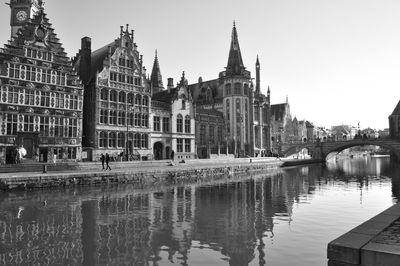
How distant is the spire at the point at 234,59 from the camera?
8343 cm

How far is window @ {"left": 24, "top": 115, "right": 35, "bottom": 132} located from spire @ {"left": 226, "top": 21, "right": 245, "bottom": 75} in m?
53.0

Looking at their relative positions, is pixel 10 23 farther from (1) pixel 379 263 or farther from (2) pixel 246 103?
(1) pixel 379 263

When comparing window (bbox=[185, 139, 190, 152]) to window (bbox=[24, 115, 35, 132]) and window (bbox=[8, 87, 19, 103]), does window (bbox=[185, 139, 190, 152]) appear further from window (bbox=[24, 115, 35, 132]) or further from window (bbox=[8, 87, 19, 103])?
window (bbox=[8, 87, 19, 103])

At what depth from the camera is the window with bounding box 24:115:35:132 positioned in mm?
39406

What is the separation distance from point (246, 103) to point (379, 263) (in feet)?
253

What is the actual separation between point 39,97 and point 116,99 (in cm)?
1150

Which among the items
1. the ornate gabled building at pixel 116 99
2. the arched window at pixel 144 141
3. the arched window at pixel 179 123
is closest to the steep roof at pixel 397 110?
the arched window at pixel 179 123

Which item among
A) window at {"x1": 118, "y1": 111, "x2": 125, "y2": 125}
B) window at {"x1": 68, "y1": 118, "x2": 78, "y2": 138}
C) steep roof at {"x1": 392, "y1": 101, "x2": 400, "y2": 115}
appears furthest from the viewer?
steep roof at {"x1": 392, "y1": 101, "x2": 400, "y2": 115}

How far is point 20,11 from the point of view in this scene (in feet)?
176

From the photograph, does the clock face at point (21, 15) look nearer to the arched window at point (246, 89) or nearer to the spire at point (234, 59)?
the spire at point (234, 59)

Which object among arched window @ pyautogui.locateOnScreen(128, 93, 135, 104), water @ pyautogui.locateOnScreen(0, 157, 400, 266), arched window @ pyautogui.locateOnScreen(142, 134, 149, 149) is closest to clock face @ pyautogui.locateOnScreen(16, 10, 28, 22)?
arched window @ pyautogui.locateOnScreen(128, 93, 135, 104)

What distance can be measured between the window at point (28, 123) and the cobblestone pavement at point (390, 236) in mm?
39553

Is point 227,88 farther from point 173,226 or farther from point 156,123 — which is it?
point 173,226

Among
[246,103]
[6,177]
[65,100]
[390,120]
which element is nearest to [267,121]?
[246,103]
